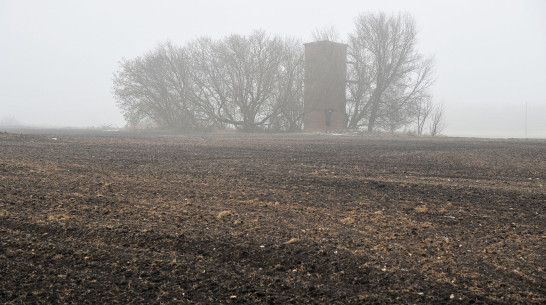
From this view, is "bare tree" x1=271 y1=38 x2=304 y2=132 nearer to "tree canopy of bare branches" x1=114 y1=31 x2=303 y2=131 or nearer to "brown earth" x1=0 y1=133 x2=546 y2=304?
"tree canopy of bare branches" x1=114 y1=31 x2=303 y2=131

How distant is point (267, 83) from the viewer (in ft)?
126

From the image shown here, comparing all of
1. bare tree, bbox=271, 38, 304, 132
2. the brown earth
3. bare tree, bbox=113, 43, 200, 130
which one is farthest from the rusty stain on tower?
the brown earth

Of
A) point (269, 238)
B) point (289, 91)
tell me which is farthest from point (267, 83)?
point (269, 238)

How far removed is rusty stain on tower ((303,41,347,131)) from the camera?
3922 centimetres

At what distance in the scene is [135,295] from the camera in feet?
11.0

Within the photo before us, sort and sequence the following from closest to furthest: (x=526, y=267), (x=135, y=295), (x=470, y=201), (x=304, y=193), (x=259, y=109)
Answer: (x=135, y=295), (x=526, y=267), (x=470, y=201), (x=304, y=193), (x=259, y=109)

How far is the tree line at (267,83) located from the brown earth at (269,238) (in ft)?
98.9

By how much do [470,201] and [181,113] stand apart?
3608 centimetres

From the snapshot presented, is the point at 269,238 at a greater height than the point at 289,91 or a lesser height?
lesser

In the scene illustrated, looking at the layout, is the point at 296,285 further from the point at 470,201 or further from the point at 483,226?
the point at 470,201

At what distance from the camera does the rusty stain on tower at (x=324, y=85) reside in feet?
129

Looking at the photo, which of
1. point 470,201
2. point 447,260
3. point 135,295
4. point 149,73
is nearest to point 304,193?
point 470,201

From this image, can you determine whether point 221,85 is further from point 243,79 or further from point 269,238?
point 269,238

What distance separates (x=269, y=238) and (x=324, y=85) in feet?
117
